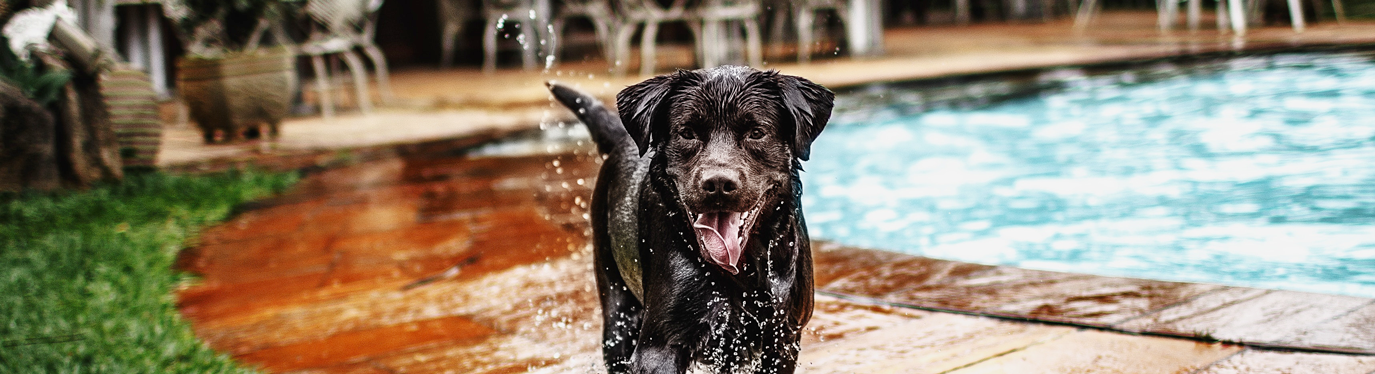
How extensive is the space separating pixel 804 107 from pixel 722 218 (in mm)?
240

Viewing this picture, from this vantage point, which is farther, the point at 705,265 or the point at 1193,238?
the point at 1193,238

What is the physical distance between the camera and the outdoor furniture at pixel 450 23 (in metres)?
14.0

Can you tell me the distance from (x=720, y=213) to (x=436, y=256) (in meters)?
2.42

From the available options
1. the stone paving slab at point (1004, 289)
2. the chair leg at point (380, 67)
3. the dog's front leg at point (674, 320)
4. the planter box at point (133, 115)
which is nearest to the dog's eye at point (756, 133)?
the dog's front leg at point (674, 320)

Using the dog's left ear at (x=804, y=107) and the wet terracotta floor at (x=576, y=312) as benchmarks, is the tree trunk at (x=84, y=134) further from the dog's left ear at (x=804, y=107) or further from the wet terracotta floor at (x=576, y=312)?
the dog's left ear at (x=804, y=107)

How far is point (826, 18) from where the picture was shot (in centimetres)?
1399

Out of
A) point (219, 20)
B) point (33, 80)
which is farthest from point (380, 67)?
point (33, 80)

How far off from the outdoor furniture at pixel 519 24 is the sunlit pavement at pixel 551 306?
7.97 metres

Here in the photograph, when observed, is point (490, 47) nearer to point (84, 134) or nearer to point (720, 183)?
point (84, 134)

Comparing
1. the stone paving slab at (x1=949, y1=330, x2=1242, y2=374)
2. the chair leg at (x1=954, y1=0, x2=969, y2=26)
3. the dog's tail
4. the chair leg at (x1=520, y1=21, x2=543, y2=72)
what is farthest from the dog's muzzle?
the chair leg at (x1=954, y1=0, x2=969, y2=26)

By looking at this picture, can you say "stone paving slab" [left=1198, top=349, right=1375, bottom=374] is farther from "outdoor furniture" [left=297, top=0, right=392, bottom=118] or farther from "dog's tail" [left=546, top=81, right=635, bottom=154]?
"outdoor furniture" [left=297, top=0, right=392, bottom=118]

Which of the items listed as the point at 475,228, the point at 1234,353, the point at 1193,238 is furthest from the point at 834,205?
the point at 1234,353

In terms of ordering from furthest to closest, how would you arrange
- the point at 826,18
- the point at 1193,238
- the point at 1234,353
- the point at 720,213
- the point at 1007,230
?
1. the point at 826,18
2. the point at 1007,230
3. the point at 1193,238
4. the point at 1234,353
5. the point at 720,213

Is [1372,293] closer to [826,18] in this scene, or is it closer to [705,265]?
[705,265]
